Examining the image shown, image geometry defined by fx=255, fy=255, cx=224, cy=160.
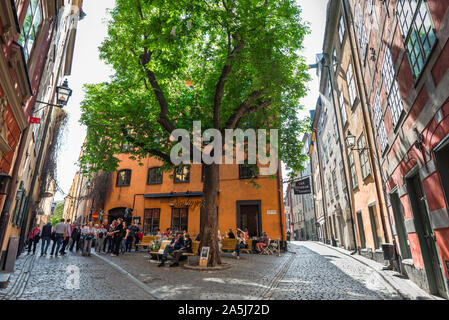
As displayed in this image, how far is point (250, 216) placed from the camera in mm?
19328

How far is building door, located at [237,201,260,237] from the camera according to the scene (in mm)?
19062

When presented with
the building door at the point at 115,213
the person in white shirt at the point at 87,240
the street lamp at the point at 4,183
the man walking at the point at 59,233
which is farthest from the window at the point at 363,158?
the building door at the point at 115,213

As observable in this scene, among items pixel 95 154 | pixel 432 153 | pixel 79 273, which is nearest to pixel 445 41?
pixel 432 153

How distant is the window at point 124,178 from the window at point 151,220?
3.84 meters

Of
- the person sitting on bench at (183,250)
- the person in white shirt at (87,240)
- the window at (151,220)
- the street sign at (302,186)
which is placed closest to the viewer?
the person sitting on bench at (183,250)

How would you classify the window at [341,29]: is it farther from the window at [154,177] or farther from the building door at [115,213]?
the building door at [115,213]

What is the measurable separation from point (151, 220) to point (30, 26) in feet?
56.2

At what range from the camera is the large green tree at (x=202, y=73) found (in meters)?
9.25

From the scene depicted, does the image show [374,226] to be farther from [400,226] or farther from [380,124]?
[380,124]

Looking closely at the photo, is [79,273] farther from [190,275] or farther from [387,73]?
[387,73]

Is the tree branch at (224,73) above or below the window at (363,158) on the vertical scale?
above

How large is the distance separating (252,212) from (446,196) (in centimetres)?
1515

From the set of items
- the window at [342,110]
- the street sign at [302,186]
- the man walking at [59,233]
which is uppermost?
the window at [342,110]

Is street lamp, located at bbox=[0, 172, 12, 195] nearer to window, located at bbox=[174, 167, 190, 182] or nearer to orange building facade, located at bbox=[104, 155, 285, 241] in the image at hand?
orange building facade, located at bbox=[104, 155, 285, 241]
